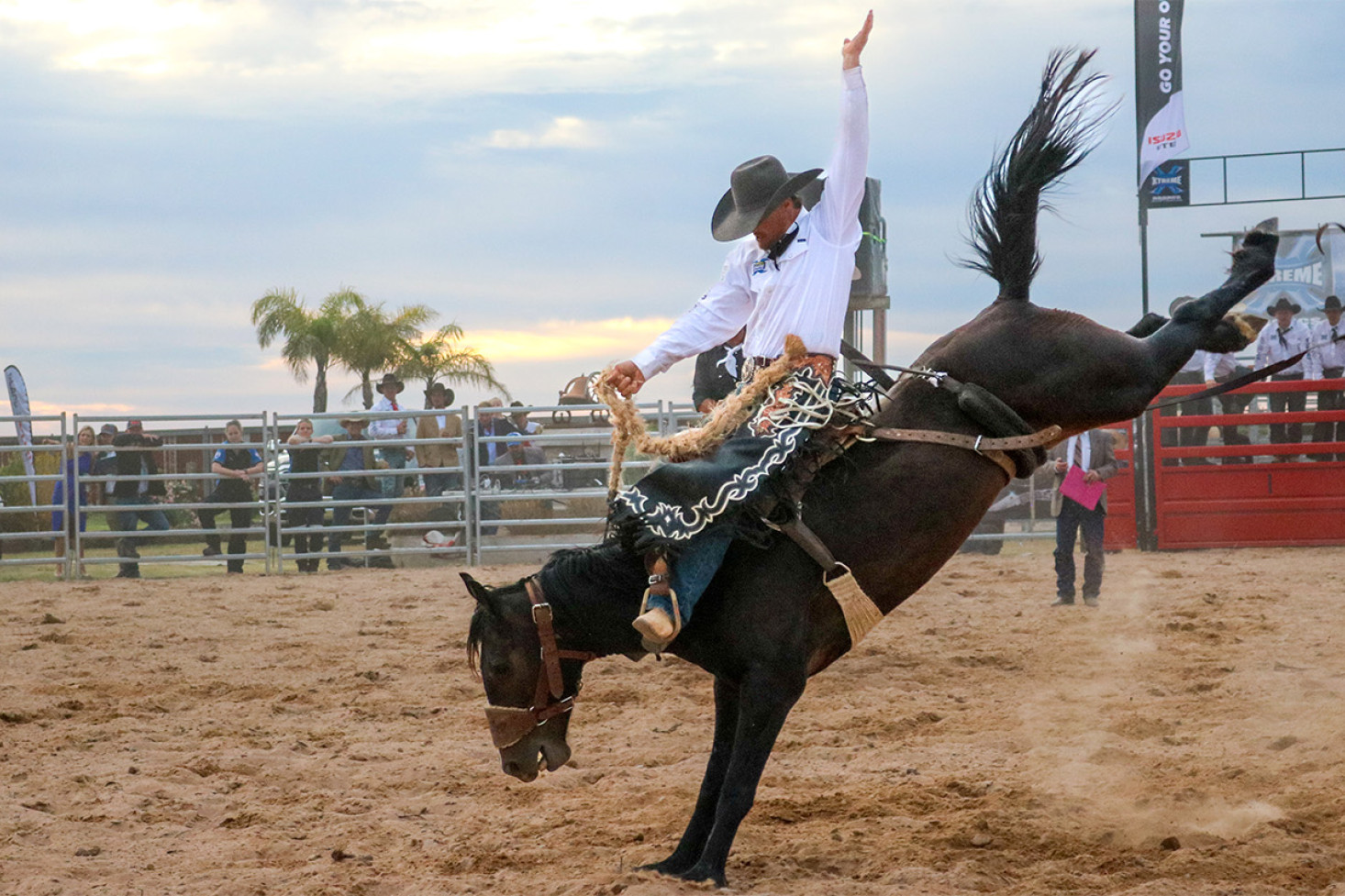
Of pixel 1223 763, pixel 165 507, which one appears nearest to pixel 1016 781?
pixel 1223 763

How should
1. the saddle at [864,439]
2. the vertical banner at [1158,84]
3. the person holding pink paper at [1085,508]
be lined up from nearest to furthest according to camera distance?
1. the saddle at [864,439]
2. the person holding pink paper at [1085,508]
3. the vertical banner at [1158,84]

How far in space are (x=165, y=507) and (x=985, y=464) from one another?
32.9ft

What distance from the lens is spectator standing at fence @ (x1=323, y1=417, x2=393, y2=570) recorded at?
12.1 m

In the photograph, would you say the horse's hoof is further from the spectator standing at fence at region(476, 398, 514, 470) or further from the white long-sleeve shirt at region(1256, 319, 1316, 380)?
the white long-sleeve shirt at region(1256, 319, 1316, 380)

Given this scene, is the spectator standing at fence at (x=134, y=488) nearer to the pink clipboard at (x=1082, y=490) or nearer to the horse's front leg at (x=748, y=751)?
the pink clipboard at (x=1082, y=490)

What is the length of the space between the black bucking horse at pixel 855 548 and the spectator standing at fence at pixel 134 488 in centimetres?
977

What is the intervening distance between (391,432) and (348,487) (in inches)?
30.8

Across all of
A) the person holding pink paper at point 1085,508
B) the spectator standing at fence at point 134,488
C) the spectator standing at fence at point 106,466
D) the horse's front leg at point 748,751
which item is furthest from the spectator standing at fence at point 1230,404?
the spectator standing at fence at point 106,466

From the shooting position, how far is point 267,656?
7211 millimetres

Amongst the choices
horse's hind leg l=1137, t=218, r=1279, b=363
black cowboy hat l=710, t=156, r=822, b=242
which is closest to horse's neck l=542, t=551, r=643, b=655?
black cowboy hat l=710, t=156, r=822, b=242

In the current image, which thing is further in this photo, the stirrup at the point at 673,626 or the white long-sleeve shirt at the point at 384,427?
the white long-sleeve shirt at the point at 384,427

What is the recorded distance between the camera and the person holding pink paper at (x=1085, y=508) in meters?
8.42

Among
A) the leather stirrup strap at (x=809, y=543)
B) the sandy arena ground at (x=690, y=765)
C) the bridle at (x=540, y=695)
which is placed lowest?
the sandy arena ground at (x=690, y=765)

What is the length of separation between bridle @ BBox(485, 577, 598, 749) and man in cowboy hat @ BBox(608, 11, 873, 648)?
329 mm
